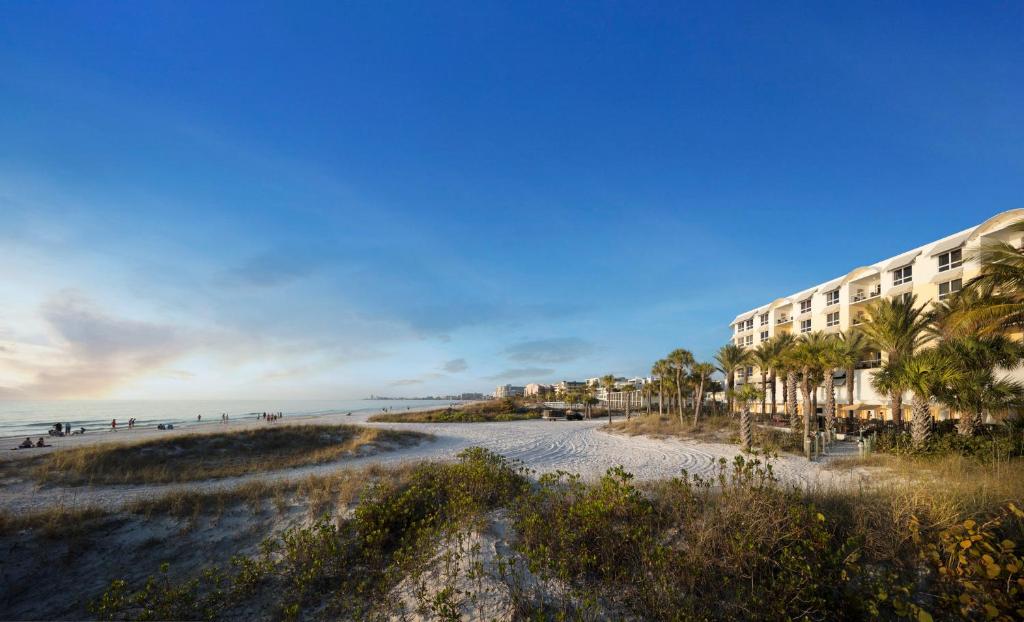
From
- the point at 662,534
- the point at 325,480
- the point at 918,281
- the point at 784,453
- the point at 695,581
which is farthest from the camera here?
the point at 918,281

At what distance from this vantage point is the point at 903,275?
36.2 metres

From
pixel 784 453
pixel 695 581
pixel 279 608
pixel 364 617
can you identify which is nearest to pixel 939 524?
pixel 695 581

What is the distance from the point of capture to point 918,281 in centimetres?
3409

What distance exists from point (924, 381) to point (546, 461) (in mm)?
15005

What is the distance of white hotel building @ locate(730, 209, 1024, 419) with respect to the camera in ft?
96.7

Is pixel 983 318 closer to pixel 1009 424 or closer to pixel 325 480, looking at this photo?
pixel 1009 424

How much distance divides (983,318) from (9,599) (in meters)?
29.6

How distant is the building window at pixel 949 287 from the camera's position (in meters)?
30.9

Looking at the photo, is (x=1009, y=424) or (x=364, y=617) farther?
(x=1009, y=424)

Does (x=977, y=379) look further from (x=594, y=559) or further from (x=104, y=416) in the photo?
(x=104, y=416)

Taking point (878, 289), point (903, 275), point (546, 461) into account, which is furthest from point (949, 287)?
point (546, 461)

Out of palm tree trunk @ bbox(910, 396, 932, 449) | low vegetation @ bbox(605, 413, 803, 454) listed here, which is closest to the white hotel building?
low vegetation @ bbox(605, 413, 803, 454)

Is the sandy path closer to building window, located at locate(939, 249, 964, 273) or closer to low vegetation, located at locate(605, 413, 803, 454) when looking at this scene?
low vegetation, located at locate(605, 413, 803, 454)

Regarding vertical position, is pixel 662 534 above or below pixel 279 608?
above
